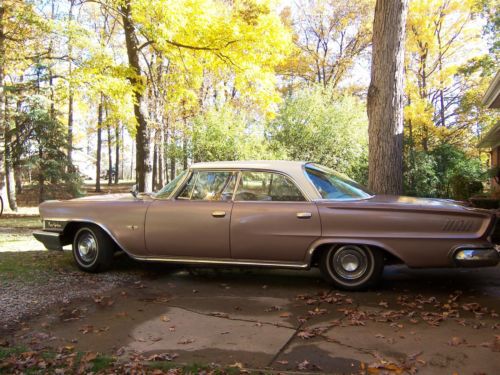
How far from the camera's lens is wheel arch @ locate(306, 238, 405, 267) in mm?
5086

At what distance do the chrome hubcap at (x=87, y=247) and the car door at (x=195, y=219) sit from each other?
0.94 m

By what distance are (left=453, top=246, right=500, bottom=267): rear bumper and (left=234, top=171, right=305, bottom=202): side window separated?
1769mm

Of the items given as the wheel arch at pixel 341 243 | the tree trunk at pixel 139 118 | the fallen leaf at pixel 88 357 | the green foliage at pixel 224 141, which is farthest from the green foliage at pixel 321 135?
the fallen leaf at pixel 88 357

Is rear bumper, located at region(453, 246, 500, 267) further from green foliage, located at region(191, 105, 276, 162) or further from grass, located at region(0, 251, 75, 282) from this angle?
green foliage, located at region(191, 105, 276, 162)

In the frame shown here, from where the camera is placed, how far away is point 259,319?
14.7 ft

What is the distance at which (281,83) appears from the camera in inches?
1371

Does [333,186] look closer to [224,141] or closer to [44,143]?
[224,141]

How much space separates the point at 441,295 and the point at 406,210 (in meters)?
1.04

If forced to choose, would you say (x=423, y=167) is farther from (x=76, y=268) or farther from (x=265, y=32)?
(x=76, y=268)

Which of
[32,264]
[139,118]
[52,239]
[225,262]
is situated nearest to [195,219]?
[225,262]

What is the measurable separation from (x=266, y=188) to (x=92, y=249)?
8.63 feet

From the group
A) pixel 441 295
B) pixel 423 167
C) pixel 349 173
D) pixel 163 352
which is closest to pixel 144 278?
pixel 163 352

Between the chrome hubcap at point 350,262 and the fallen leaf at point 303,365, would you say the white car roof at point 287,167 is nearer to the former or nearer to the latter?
the chrome hubcap at point 350,262

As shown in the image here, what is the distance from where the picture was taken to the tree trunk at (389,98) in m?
7.87
